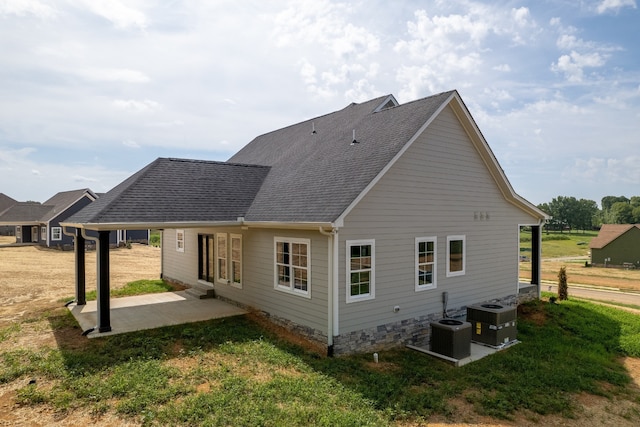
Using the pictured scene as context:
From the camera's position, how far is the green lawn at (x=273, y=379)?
646 cm

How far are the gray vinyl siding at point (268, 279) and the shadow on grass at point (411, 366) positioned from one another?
0.74 meters

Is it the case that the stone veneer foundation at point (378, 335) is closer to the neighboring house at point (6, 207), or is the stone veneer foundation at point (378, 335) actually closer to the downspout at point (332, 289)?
the downspout at point (332, 289)

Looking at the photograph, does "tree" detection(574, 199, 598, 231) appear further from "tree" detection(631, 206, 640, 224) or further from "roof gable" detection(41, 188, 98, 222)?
"roof gable" detection(41, 188, 98, 222)

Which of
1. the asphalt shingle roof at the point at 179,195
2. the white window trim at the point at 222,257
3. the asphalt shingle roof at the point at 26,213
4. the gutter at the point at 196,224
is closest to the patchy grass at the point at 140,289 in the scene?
the white window trim at the point at 222,257

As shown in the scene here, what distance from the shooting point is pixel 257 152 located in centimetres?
1911

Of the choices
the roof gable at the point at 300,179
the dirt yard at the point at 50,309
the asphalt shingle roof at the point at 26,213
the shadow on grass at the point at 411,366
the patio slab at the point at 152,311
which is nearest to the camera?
the dirt yard at the point at 50,309

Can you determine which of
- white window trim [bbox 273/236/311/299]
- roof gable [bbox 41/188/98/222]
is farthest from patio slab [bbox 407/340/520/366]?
roof gable [bbox 41/188/98/222]

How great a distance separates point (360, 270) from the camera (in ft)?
31.5

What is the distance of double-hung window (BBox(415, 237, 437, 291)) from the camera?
35.8ft

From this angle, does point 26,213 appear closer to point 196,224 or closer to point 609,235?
point 196,224

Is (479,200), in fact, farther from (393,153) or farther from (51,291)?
(51,291)

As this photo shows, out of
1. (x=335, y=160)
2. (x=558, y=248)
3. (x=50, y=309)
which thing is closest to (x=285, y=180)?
(x=335, y=160)

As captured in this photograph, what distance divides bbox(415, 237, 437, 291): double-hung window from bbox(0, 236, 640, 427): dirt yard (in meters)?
4.11

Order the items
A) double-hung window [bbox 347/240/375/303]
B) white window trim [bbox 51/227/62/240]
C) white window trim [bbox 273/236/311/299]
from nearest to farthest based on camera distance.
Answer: double-hung window [bbox 347/240/375/303] < white window trim [bbox 273/236/311/299] < white window trim [bbox 51/227/62/240]
